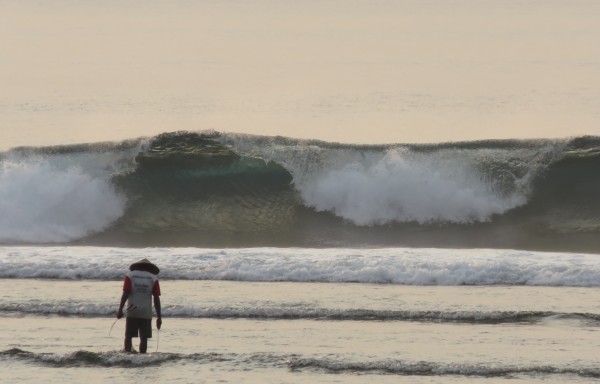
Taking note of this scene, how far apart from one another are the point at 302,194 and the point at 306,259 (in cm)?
825

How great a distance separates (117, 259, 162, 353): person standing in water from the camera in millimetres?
17594

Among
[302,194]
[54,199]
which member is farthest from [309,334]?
[54,199]

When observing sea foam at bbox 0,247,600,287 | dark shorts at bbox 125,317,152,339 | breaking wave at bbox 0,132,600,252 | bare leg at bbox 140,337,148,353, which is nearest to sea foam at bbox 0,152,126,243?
breaking wave at bbox 0,132,600,252

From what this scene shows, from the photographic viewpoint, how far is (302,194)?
31828 mm

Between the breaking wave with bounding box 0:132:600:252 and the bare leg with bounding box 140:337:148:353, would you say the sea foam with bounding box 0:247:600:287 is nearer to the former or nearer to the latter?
the breaking wave with bounding box 0:132:600:252

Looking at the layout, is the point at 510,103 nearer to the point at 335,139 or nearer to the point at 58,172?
the point at 335,139

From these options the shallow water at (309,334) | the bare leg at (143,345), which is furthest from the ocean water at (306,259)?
the bare leg at (143,345)

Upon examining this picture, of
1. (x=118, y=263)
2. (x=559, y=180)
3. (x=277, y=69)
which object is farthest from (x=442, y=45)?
(x=118, y=263)

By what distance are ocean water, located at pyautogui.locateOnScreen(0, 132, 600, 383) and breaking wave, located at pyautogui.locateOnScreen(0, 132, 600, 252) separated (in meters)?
0.05

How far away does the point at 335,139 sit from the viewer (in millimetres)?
38250

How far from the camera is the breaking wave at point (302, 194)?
30.0 m

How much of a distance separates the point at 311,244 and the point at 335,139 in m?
9.49

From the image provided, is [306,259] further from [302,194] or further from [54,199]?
[54,199]

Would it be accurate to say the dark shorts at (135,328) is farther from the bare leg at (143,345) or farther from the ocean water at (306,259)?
the ocean water at (306,259)
